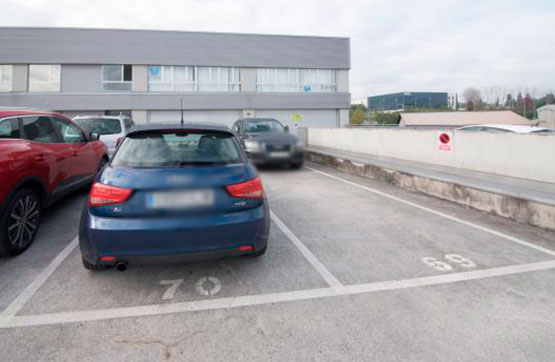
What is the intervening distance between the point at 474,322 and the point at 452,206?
3946 mm

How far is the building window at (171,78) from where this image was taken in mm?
25328

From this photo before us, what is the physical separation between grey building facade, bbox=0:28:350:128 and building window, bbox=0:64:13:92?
66mm

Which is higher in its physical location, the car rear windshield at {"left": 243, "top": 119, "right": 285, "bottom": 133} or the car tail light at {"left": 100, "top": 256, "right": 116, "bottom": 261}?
the car rear windshield at {"left": 243, "top": 119, "right": 285, "bottom": 133}

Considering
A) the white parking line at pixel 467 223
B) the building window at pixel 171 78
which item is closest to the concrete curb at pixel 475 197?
the white parking line at pixel 467 223

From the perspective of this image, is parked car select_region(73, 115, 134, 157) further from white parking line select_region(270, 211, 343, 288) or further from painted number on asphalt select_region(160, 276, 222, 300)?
painted number on asphalt select_region(160, 276, 222, 300)

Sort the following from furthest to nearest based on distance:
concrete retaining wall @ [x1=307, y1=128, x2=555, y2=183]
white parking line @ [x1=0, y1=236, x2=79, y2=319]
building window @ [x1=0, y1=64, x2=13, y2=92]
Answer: building window @ [x1=0, y1=64, x2=13, y2=92], concrete retaining wall @ [x1=307, y1=128, x2=555, y2=183], white parking line @ [x1=0, y1=236, x2=79, y2=319]

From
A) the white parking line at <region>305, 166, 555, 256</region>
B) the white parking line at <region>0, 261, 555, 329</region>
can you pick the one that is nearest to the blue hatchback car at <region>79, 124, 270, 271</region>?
the white parking line at <region>0, 261, 555, 329</region>

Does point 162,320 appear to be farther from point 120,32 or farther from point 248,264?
point 120,32

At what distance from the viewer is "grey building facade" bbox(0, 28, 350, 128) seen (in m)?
24.0

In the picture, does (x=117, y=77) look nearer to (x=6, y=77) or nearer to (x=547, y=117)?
(x=6, y=77)

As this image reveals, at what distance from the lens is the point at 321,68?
28.3 metres

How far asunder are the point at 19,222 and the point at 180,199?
2.40 metres

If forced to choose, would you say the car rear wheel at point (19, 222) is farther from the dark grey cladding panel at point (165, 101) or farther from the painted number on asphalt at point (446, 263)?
the dark grey cladding panel at point (165, 101)

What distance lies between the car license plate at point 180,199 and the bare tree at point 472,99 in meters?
90.7
